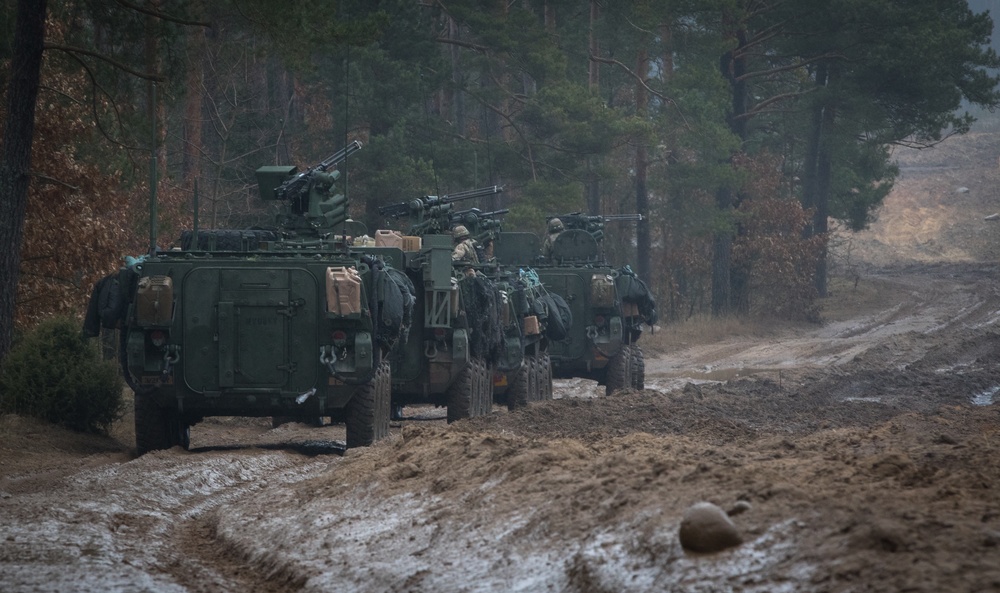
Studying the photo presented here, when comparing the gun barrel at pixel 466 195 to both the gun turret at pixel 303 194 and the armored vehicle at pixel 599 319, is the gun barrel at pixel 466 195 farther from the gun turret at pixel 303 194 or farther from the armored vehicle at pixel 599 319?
the gun turret at pixel 303 194

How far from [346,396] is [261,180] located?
364 cm

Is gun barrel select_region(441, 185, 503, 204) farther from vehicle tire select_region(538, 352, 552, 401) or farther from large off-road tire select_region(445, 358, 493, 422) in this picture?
large off-road tire select_region(445, 358, 493, 422)

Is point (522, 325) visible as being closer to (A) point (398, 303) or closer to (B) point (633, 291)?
(B) point (633, 291)

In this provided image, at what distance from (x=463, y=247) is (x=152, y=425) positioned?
6.36 meters

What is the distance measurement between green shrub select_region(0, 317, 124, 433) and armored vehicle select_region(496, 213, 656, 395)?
717 centimetres

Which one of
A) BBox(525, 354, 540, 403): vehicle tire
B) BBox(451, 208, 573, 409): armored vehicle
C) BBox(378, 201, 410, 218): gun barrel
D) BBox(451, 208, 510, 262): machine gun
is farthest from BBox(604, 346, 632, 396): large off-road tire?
BBox(378, 201, 410, 218): gun barrel

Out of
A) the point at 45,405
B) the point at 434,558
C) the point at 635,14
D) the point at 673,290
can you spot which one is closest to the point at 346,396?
the point at 45,405

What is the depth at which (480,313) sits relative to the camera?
16.9 meters

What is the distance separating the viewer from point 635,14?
120 feet

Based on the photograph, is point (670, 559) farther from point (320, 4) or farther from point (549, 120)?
point (549, 120)

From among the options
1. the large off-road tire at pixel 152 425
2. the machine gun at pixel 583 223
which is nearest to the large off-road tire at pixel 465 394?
the large off-road tire at pixel 152 425

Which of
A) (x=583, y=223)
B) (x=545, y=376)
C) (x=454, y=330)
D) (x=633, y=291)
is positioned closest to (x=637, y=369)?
(x=633, y=291)

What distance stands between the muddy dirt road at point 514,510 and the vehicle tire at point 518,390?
3426mm

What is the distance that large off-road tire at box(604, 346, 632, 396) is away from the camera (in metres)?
22.0
